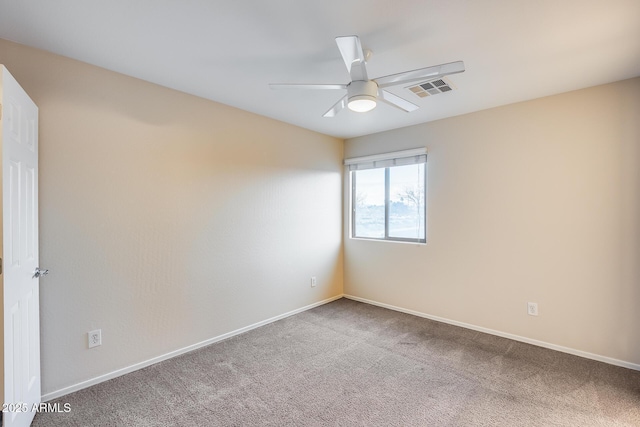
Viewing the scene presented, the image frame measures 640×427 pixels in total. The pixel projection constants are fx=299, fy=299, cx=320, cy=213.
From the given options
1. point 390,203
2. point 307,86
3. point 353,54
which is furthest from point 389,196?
point 353,54

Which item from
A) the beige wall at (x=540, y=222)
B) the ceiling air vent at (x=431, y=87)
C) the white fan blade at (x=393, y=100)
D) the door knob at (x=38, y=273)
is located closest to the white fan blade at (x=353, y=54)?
the white fan blade at (x=393, y=100)

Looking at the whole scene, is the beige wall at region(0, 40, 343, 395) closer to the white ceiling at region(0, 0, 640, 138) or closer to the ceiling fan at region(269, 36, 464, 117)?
the white ceiling at region(0, 0, 640, 138)

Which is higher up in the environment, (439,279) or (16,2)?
(16,2)

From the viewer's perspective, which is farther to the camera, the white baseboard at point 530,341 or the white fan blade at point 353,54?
the white baseboard at point 530,341

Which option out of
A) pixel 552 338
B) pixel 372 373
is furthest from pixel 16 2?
pixel 552 338

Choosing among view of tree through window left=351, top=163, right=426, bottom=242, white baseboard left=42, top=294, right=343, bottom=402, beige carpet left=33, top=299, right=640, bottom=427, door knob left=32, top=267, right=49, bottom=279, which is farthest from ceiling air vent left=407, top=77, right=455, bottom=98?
door knob left=32, top=267, right=49, bottom=279

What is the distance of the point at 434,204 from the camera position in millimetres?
3551

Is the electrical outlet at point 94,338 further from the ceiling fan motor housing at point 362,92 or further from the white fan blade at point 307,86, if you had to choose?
the ceiling fan motor housing at point 362,92

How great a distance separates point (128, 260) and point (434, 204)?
315 centimetres

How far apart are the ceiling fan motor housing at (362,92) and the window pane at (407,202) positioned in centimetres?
204

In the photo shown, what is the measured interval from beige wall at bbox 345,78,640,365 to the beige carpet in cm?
37

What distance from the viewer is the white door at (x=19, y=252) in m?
1.45

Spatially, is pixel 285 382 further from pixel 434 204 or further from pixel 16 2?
pixel 16 2

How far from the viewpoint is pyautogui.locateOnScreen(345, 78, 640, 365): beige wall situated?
8.15 ft
